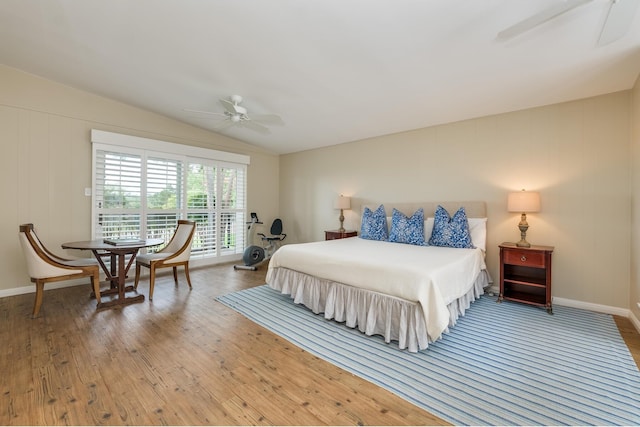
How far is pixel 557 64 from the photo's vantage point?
272cm

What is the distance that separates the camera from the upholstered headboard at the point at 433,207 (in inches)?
155

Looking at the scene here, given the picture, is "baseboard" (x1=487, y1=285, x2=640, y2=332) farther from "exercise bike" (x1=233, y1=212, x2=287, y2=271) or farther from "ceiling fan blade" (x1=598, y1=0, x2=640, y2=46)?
"exercise bike" (x1=233, y1=212, x2=287, y2=271)

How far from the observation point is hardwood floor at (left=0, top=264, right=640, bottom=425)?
1.63 metres

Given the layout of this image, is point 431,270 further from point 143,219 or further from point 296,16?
point 143,219

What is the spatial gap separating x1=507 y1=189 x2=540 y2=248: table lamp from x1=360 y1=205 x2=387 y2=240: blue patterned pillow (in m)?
1.75

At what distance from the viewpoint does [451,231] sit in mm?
3770

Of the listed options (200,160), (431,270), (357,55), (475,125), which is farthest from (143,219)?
(475,125)

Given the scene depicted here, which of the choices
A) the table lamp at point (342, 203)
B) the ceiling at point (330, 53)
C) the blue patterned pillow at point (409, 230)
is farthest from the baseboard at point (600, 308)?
the table lamp at point (342, 203)

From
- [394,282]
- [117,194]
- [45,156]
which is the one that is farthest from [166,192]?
[394,282]

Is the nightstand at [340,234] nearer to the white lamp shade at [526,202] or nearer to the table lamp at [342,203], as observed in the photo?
the table lamp at [342,203]

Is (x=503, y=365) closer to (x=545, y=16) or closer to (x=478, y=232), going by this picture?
(x=478, y=232)

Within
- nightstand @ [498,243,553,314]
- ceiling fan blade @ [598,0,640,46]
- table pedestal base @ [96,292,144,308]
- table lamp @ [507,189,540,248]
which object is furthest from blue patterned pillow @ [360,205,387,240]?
table pedestal base @ [96,292,144,308]

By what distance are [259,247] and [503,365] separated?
419cm

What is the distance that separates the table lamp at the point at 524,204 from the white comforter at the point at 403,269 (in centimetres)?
52
